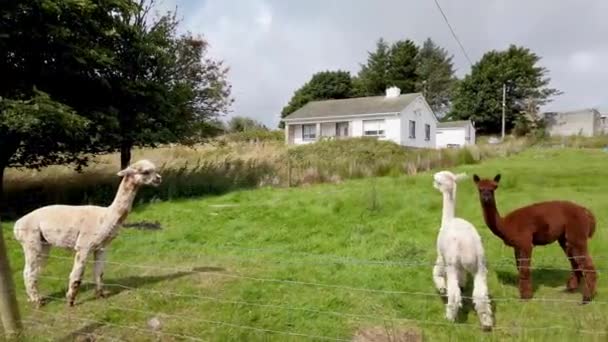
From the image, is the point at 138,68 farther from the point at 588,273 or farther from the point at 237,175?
the point at 588,273

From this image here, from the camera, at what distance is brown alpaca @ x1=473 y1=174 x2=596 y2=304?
19.1ft

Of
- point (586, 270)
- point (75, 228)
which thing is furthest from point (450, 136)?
point (75, 228)

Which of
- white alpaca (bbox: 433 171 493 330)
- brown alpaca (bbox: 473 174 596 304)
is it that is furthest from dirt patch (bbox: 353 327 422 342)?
brown alpaca (bbox: 473 174 596 304)

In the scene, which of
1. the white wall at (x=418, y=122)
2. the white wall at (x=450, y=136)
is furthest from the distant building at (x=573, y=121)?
the white wall at (x=418, y=122)

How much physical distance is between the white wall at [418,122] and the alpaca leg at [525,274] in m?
31.5

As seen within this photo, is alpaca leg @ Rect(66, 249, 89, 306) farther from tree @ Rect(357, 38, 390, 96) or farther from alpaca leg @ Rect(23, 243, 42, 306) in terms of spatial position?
tree @ Rect(357, 38, 390, 96)

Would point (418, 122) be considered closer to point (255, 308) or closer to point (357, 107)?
point (357, 107)

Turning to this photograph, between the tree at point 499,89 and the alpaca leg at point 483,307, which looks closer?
the alpaca leg at point 483,307

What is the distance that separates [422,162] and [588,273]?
13.8 metres

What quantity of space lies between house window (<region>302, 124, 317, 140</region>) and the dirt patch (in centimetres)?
3630

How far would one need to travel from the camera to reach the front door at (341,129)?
131 ft

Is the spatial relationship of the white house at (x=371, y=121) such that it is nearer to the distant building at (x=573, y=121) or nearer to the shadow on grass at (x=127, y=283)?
the distant building at (x=573, y=121)

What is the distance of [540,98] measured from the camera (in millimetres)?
51719

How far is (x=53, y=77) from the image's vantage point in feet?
42.2
